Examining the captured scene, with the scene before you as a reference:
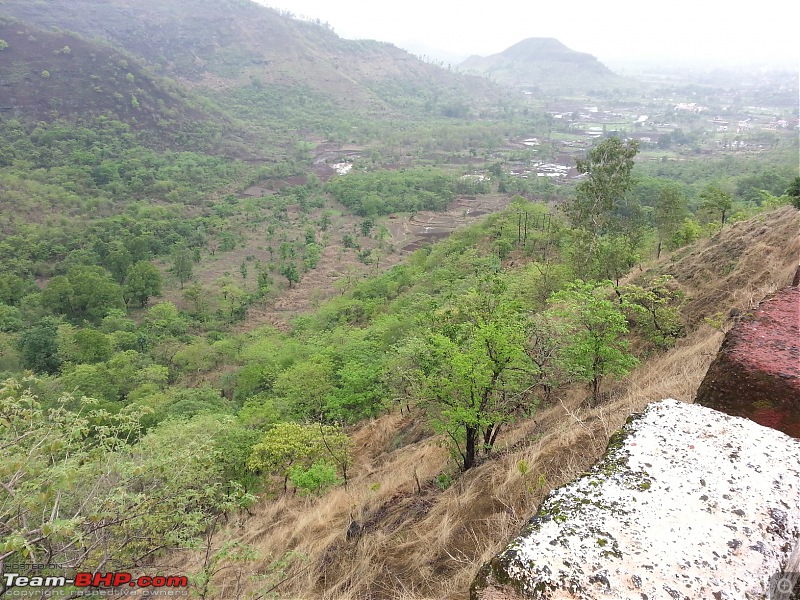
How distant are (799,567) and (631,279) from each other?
1597cm

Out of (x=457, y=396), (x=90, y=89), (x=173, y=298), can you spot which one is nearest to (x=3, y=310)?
(x=173, y=298)

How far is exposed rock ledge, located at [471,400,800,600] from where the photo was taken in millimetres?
1991

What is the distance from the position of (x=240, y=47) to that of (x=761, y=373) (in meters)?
159

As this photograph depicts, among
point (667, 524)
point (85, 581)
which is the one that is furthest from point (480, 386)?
point (85, 581)

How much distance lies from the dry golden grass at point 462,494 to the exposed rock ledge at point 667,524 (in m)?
1.29

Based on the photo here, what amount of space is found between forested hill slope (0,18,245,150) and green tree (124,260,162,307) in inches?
1837

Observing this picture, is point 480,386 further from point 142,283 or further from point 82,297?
point 142,283

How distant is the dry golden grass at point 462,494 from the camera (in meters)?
4.63

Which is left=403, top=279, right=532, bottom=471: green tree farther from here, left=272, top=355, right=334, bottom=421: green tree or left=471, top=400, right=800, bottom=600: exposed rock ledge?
left=272, top=355, right=334, bottom=421: green tree

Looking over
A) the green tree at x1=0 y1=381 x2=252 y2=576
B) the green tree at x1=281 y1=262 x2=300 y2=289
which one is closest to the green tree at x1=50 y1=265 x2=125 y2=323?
the green tree at x1=281 y1=262 x2=300 y2=289

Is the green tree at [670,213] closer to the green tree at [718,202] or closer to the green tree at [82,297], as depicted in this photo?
the green tree at [718,202]

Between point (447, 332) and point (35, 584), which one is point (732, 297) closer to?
point (447, 332)

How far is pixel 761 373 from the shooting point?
3.13m

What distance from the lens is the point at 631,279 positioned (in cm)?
1647
